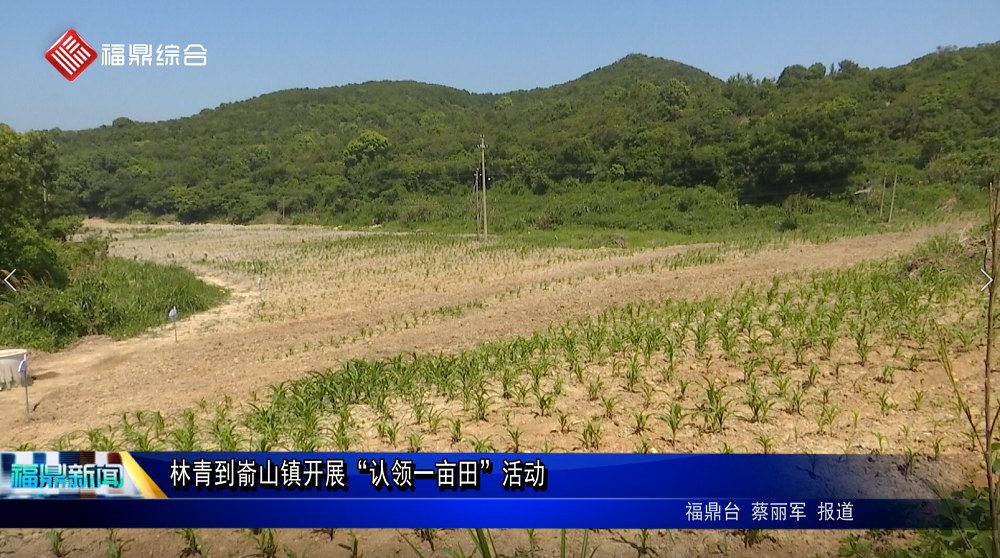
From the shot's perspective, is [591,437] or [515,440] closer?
[515,440]

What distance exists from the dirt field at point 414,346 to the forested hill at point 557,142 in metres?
3.22

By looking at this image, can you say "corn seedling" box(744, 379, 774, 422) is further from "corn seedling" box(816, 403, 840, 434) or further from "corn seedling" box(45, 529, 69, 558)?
"corn seedling" box(45, 529, 69, 558)

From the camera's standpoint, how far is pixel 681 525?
110 inches

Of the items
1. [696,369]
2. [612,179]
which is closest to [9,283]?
[696,369]

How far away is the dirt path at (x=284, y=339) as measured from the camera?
19.2 feet

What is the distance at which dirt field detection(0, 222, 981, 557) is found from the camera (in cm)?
337

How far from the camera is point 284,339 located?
28.3ft

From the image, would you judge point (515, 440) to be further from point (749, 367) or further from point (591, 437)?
point (749, 367)

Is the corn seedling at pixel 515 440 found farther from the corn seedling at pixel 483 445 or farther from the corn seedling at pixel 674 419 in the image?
the corn seedling at pixel 674 419

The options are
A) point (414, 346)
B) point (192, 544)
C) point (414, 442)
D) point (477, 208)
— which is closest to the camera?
point (192, 544)

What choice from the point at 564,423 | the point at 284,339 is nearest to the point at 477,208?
the point at 284,339

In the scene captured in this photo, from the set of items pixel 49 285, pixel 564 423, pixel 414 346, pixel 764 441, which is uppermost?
pixel 49 285

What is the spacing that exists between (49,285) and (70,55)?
25.6ft

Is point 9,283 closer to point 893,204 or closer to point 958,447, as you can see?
point 958,447
